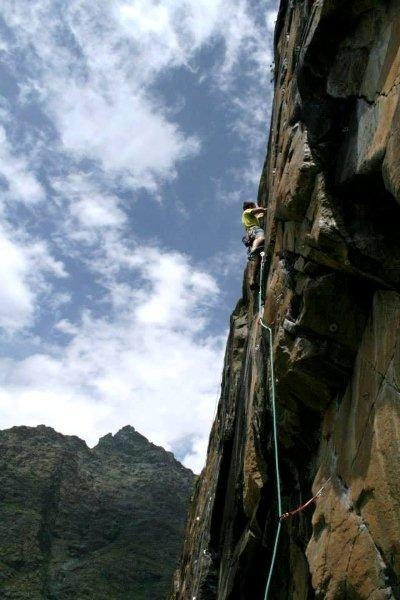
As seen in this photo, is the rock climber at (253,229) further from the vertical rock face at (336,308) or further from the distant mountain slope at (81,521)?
the distant mountain slope at (81,521)

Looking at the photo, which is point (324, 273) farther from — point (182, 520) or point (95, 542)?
point (182, 520)

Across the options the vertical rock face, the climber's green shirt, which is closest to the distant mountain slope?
the climber's green shirt

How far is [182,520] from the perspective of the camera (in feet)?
326

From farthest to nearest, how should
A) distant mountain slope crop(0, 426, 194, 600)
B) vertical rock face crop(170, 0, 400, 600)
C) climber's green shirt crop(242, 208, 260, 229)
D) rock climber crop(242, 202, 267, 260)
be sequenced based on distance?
distant mountain slope crop(0, 426, 194, 600)
climber's green shirt crop(242, 208, 260, 229)
rock climber crop(242, 202, 267, 260)
vertical rock face crop(170, 0, 400, 600)

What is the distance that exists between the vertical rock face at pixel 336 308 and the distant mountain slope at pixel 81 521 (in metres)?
69.9

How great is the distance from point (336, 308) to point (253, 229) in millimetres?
6857

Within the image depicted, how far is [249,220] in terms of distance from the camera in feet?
51.2

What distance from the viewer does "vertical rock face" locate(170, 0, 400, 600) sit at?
686cm

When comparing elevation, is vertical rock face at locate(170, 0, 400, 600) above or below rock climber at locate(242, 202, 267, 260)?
below

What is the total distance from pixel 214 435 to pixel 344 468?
14.4 metres

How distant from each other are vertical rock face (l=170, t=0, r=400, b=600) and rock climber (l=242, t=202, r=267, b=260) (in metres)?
2.25

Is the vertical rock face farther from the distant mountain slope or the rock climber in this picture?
the distant mountain slope

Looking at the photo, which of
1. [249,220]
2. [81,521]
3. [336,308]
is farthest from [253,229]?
[81,521]

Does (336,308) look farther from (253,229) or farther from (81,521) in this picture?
(81,521)
